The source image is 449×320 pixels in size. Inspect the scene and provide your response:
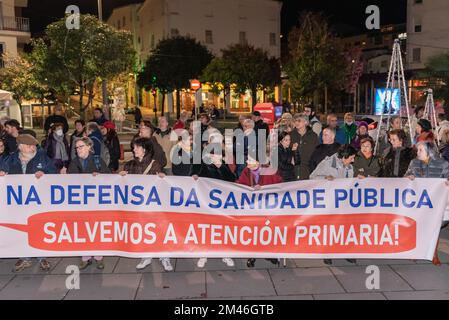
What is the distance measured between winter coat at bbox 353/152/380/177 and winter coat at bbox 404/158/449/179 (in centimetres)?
47

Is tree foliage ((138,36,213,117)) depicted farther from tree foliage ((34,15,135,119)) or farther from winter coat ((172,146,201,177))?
winter coat ((172,146,201,177))

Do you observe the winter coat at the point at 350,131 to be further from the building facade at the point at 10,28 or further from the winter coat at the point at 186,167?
the building facade at the point at 10,28

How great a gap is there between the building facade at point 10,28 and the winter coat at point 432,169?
36.7 meters

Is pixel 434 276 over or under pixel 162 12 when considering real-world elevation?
under

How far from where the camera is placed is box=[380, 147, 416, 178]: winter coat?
22.9 feet

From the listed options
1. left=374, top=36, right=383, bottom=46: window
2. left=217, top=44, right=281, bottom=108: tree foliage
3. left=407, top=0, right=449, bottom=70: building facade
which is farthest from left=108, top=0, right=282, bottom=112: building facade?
left=407, top=0, right=449, bottom=70: building facade

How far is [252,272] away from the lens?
6148 mm

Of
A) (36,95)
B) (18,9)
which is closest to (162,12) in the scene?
(18,9)

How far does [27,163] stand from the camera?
6492mm

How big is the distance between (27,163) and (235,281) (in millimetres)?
3146

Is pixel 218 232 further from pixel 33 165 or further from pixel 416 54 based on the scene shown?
pixel 416 54

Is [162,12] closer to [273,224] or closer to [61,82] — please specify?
[61,82]
